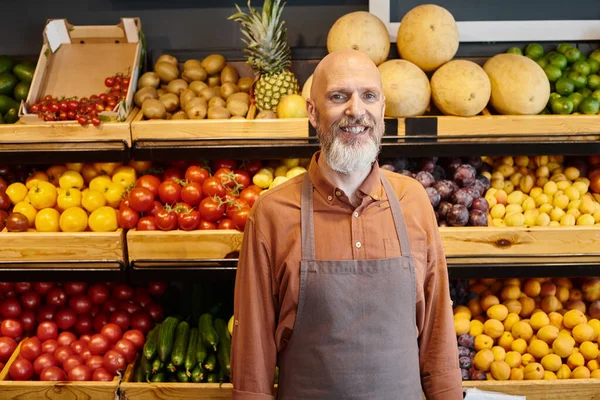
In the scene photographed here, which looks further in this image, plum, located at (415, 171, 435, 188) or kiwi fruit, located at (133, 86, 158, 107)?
kiwi fruit, located at (133, 86, 158, 107)

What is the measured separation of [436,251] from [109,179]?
182 cm

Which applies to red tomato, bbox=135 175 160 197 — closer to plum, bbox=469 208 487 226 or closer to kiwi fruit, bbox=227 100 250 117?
kiwi fruit, bbox=227 100 250 117

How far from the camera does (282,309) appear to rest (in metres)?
2.10

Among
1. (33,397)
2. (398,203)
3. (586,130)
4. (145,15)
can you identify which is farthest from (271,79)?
(33,397)

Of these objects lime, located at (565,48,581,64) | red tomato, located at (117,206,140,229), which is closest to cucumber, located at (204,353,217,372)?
red tomato, located at (117,206,140,229)


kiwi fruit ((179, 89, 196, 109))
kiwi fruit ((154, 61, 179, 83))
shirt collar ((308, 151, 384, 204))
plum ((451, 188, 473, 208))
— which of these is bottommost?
plum ((451, 188, 473, 208))

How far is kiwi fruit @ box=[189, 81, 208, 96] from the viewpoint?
3285 mm

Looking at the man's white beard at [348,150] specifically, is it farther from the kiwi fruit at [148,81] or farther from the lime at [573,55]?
the lime at [573,55]

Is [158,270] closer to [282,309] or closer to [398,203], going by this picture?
[282,309]

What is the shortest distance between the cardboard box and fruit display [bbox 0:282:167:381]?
3.51 ft

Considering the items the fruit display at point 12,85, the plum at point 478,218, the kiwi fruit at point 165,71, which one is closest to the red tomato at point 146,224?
the kiwi fruit at point 165,71

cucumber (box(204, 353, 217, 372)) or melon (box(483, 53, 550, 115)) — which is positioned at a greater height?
melon (box(483, 53, 550, 115))

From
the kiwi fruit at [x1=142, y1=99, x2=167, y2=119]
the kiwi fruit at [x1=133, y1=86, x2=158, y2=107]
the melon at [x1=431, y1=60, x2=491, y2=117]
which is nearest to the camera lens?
the melon at [x1=431, y1=60, x2=491, y2=117]

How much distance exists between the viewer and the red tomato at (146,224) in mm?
3002
